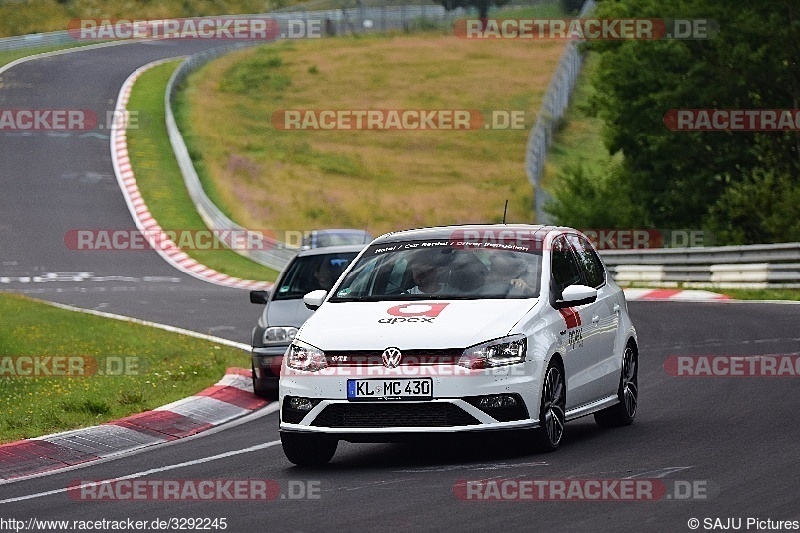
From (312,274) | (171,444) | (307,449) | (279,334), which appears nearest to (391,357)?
(307,449)

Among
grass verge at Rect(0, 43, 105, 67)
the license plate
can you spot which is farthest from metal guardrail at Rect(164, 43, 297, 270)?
the license plate

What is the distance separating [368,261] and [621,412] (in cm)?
253

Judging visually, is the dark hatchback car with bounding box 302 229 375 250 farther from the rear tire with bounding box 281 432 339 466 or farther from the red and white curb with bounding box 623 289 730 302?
the rear tire with bounding box 281 432 339 466

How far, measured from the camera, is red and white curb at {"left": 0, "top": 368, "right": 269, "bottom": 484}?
41.0ft

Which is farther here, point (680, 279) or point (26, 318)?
point (680, 279)

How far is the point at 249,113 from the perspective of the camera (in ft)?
222

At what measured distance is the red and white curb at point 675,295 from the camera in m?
27.9

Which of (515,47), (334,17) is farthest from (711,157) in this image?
(334,17)

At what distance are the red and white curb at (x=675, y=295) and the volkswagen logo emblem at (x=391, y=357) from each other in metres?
17.5

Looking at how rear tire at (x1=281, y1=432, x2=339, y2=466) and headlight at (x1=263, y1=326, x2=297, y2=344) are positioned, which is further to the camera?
headlight at (x1=263, y1=326, x2=297, y2=344)

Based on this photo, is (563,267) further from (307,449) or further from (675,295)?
(675,295)

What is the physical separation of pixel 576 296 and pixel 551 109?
1997 inches

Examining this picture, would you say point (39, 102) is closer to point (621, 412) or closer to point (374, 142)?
point (374, 142)

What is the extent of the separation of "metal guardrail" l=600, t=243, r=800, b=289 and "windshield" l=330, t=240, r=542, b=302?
17.2 metres
